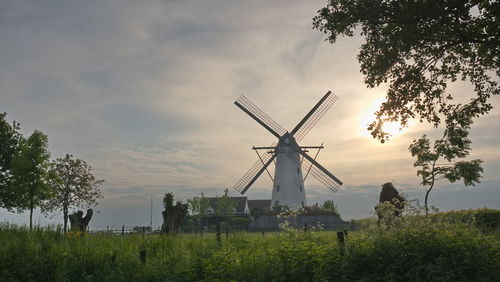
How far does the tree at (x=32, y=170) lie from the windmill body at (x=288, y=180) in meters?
27.5

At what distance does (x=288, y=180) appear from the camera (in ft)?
188

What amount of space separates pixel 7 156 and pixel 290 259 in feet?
133

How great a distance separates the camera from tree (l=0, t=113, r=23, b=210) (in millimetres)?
43094

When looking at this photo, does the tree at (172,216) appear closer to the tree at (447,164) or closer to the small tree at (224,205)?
the tree at (447,164)

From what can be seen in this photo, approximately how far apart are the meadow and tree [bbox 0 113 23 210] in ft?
89.2

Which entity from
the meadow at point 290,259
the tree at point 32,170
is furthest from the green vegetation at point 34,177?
the meadow at point 290,259

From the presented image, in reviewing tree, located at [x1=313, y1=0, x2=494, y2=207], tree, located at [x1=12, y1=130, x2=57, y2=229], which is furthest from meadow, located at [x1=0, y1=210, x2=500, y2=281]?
tree, located at [x1=12, y1=130, x2=57, y2=229]

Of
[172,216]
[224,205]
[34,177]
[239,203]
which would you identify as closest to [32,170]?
[34,177]

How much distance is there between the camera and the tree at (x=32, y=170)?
39281mm

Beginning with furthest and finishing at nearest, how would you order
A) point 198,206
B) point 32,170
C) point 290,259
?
point 198,206 < point 32,170 < point 290,259

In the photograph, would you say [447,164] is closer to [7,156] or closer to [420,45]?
[420,45]

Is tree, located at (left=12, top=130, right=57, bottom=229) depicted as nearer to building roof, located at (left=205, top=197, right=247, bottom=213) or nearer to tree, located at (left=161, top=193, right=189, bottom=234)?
tree, located at (left=161, top=193, right=189, bottom=234)

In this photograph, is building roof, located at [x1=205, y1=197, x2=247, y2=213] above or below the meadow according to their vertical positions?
above

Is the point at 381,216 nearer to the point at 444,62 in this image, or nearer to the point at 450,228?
the point at 450,228
